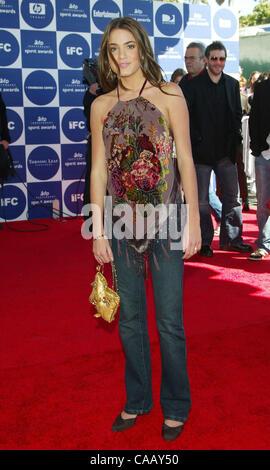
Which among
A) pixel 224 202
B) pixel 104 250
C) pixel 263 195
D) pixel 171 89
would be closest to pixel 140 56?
pixel 171 89

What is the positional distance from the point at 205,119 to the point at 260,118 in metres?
0.52

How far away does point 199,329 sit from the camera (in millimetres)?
3709

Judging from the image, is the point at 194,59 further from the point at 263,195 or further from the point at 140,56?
the point at 140,56

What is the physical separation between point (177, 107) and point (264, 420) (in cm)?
142

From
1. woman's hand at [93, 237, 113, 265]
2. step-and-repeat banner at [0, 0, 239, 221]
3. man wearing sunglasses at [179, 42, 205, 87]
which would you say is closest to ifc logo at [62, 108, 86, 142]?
step-and-repeat banner at [0, 0, 239, 221]

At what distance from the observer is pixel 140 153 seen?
220cm

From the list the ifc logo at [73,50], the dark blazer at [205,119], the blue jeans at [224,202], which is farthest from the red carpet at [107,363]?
the ifc logo at [73,50]

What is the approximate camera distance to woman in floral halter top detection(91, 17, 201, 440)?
86.0 inches

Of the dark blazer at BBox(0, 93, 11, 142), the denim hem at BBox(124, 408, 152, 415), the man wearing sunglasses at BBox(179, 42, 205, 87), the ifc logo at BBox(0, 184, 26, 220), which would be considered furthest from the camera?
the ifc logo at BBox(0, 184, 26, 220)

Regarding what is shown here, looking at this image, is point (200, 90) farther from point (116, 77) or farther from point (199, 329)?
point (116, 77)

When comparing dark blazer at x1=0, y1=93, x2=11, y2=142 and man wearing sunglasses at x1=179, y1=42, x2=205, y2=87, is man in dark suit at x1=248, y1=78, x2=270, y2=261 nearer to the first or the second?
man wearing sunglasses at x1=179, y1=42, x2=205, y2=87

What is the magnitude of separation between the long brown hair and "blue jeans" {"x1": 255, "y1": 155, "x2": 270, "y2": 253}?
11.1ft

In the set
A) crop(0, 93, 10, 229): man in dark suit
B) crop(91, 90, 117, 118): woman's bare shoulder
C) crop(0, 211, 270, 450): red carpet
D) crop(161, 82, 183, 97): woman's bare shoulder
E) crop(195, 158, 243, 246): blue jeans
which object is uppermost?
crop(161, 82, 183, 97): woman's bare shoulder

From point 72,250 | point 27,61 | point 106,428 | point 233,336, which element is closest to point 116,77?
point 106,428
